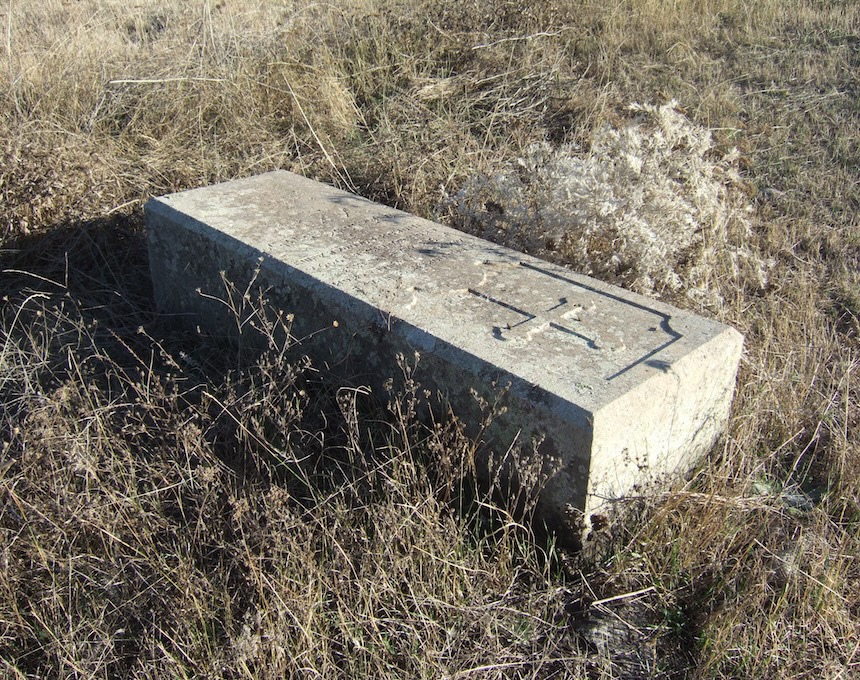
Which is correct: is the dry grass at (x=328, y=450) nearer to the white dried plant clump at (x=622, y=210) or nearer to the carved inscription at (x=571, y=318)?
the white dried plant clump at (x=622, y=210)

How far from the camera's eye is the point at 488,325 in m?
2.47

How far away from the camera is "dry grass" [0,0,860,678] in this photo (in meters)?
1.98

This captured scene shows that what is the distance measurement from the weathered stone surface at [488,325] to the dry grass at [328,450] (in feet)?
0.45

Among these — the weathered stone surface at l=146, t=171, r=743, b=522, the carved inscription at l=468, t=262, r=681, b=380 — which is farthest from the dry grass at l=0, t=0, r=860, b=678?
the carved inscription at l=468, t=262, r=681, b=380

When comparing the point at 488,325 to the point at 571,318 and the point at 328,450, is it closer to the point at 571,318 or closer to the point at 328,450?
the point at 571,318

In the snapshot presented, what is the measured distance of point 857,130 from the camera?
17.4 ft

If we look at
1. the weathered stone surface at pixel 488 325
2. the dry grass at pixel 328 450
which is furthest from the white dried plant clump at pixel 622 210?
the weathered stone surface at pixel 488 325

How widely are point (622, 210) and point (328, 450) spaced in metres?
1.61

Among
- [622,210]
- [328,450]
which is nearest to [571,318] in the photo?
[328,450]

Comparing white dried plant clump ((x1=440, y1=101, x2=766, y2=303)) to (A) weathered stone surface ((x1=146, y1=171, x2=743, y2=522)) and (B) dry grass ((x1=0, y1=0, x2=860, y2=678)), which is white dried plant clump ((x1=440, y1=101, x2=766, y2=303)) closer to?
(B) dry grass ((x1=0, y1=0, x2=860, y2=678))

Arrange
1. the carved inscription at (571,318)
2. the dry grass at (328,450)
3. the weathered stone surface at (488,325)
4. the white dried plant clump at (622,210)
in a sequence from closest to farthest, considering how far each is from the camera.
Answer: the dry grass at (328,450), the weathered stone surface at (488,325), the carved inscription at (571,318), the white dried plant clump at (622,210)

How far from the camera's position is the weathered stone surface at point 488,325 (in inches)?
85.5

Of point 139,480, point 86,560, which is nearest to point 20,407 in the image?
point 139,480

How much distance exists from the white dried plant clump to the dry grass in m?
0.21
